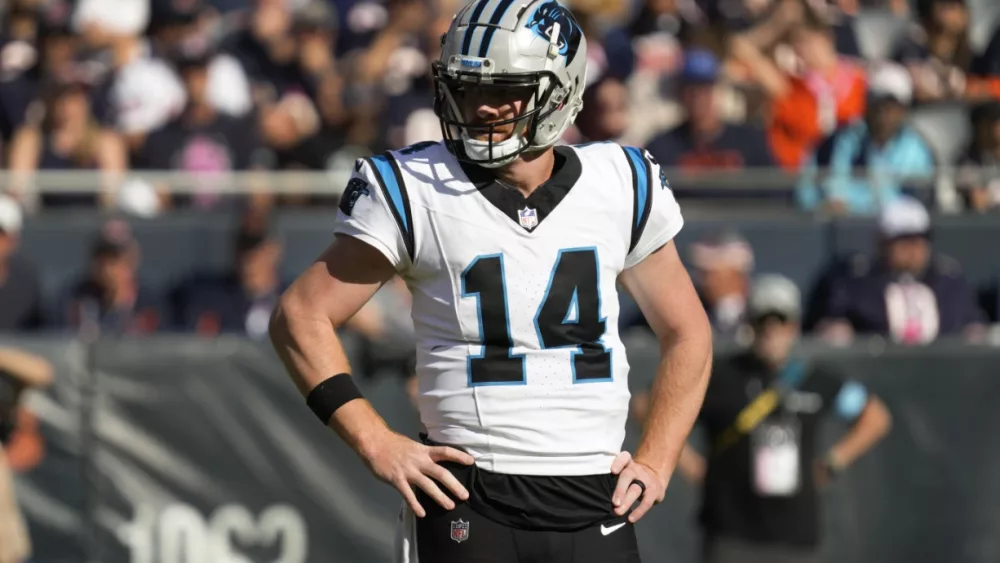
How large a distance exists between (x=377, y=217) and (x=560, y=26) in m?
0.67

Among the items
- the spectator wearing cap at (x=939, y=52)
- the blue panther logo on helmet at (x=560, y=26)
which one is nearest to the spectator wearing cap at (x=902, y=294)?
the spectator wearing cap at (x=939, y=52)

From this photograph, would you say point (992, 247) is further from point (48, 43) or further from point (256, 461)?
point (48, 43)

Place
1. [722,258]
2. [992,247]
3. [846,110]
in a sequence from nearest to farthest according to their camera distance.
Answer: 1. [722,258]
2. [992,247]
3. [846,110]

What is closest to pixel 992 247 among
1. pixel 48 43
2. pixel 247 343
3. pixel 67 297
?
pixel 247 343

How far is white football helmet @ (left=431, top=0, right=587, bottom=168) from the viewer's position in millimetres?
3898

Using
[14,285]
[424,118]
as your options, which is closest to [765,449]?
[424,118]

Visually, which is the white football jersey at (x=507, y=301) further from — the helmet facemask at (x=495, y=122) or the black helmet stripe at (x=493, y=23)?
the black helmet stripe at (x=493, y=23)

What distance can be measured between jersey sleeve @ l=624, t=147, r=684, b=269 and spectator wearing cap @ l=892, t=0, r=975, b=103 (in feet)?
25.7

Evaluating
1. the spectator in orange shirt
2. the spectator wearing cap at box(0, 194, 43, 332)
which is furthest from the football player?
the spectator in orange shirt

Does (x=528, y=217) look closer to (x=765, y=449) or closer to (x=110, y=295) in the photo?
(x=765, y=449)

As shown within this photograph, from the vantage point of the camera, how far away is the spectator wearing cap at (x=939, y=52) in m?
11.6

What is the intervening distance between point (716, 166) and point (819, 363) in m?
2.24

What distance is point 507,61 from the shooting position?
3.90 m

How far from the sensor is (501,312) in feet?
12.6
